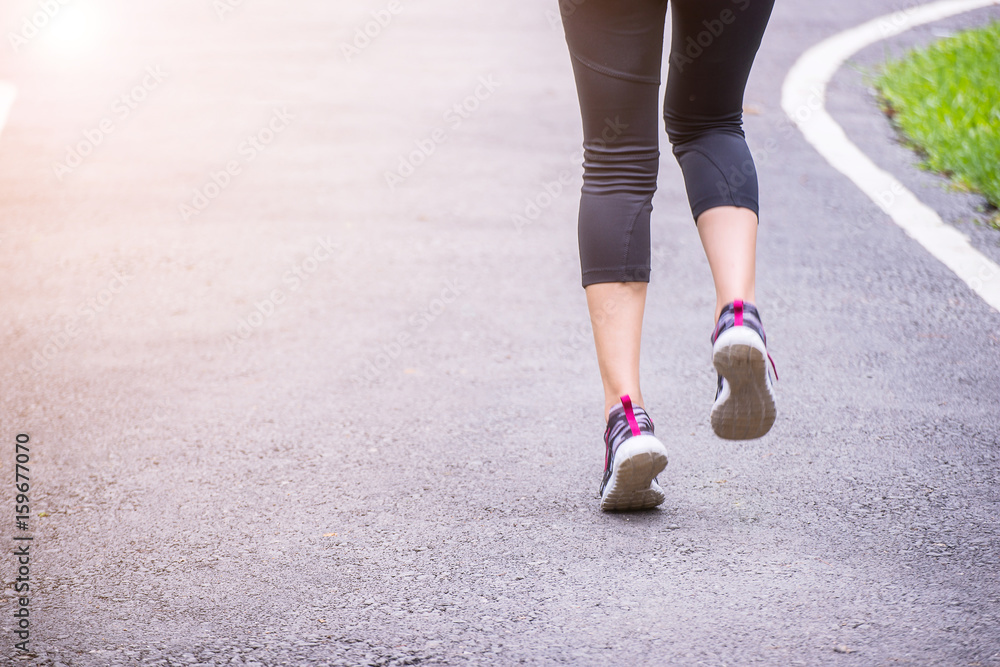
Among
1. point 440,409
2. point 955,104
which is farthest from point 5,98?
point 955,104

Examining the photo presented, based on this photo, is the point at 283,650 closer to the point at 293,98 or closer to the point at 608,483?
the point at 608,483

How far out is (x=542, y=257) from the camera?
15.8 feet

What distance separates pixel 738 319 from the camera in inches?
99.3

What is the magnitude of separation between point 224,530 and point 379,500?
0.40 metres

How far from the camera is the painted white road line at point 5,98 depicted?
682cm

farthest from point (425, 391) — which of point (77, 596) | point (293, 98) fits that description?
point (293, 98)

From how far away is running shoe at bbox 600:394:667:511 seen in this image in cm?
246

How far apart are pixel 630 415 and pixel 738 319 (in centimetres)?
35

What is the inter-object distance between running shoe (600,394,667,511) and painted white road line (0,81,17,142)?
5460 mm

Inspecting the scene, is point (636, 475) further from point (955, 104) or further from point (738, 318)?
point (955, 104)

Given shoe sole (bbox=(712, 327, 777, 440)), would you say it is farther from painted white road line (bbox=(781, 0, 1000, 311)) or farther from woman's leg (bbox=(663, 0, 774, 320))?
painted white road line (bbox=(781, 0, 1000, 311))

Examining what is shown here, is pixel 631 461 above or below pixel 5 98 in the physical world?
above

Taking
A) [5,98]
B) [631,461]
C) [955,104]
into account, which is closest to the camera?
[631,461]

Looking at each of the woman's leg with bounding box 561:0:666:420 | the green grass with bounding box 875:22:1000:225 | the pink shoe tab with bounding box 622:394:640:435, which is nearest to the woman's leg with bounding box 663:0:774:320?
the woman's leg with bounding box 561:0:666:420
